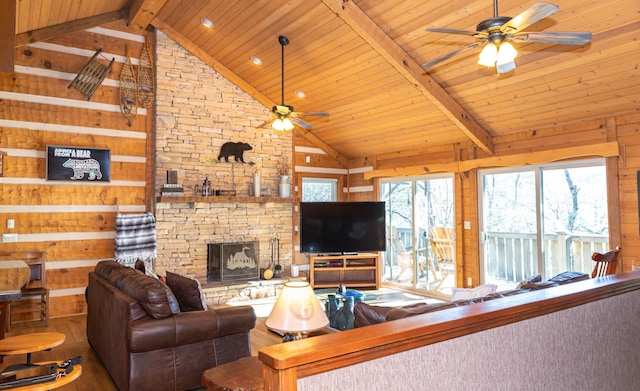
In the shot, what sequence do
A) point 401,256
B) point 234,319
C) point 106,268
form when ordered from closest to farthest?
point 234,319 → point 106,268 → point 401,256

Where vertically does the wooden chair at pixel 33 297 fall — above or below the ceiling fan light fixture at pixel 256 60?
below

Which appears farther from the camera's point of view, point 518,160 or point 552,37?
point 518,160

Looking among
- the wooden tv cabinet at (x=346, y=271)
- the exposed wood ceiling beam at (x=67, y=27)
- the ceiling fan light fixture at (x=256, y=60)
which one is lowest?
the wooden tv cabinet at (x=346, y=271)

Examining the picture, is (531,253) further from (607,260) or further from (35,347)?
(35,347)

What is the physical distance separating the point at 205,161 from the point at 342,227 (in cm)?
262

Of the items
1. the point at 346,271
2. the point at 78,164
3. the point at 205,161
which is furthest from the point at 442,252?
the point at 78,164

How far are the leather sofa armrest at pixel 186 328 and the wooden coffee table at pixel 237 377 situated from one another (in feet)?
2.62

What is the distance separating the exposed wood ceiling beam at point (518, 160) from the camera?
5.09 meters

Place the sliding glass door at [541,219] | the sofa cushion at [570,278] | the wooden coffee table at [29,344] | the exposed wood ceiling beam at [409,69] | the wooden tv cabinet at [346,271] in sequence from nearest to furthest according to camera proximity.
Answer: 1. the wooden coffee table at [29,344]
2. the sofa cushion at [570,278]
3. the exposed wood ceiling beam at [409,69]
4. the sliding glass door at [541,219]
5. the wooden tv cabinet at [346,271]

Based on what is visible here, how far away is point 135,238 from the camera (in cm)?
632

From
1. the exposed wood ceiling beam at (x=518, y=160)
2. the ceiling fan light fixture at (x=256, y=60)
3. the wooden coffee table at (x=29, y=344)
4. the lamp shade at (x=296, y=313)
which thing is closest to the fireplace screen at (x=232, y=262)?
the exposed wood ceiling beam at (x=518, y=160)

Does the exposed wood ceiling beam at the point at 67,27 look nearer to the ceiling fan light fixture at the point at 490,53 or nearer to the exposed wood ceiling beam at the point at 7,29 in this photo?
the exposed wood ceiling beam at the point at 7,29

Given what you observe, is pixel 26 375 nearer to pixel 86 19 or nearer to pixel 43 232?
pixel 43 232

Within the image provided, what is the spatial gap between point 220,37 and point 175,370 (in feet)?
16.4
